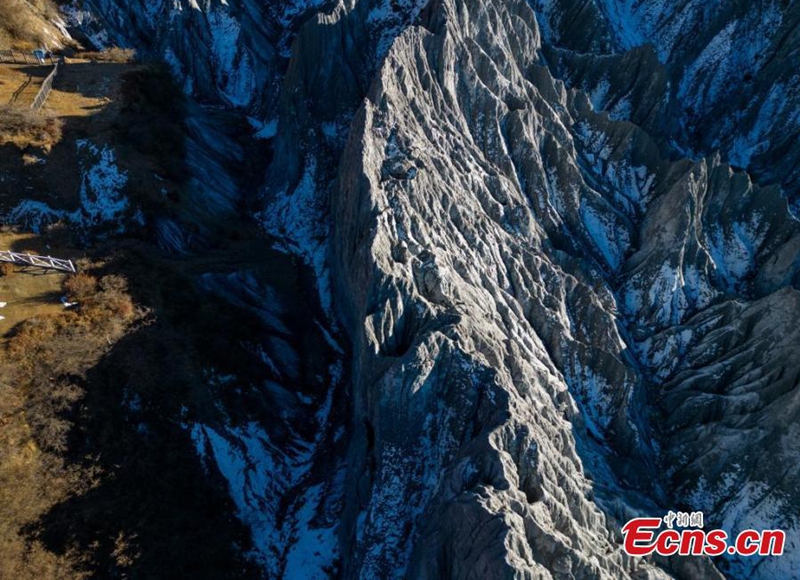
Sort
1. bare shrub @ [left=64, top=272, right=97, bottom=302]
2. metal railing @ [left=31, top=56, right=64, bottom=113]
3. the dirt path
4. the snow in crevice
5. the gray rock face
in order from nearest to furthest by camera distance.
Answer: the gray rock face → bare shrub @ [left=64, top=272, right=97, bottom=302] → the snow in crevice → metal railing @ [left=31, top=56, right=64, bottom=113] → the dirt path

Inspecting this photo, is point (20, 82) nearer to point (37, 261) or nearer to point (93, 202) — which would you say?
point (93, 202)

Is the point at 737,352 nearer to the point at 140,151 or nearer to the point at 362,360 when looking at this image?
the point at 362,360

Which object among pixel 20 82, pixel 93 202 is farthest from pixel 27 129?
pixel 20 82

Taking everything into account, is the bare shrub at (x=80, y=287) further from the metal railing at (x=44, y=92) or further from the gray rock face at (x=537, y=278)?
the metal railing at (x=44, y=92)

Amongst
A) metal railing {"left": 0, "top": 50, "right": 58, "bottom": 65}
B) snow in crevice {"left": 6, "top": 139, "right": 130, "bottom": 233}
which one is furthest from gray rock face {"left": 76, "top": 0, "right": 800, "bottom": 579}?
metal railing {"left": 0, "top": 50, "right": 58, "bottom": 65}

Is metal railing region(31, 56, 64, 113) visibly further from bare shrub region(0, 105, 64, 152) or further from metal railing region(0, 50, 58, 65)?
metal railing region(0, 50, 58, 65)
